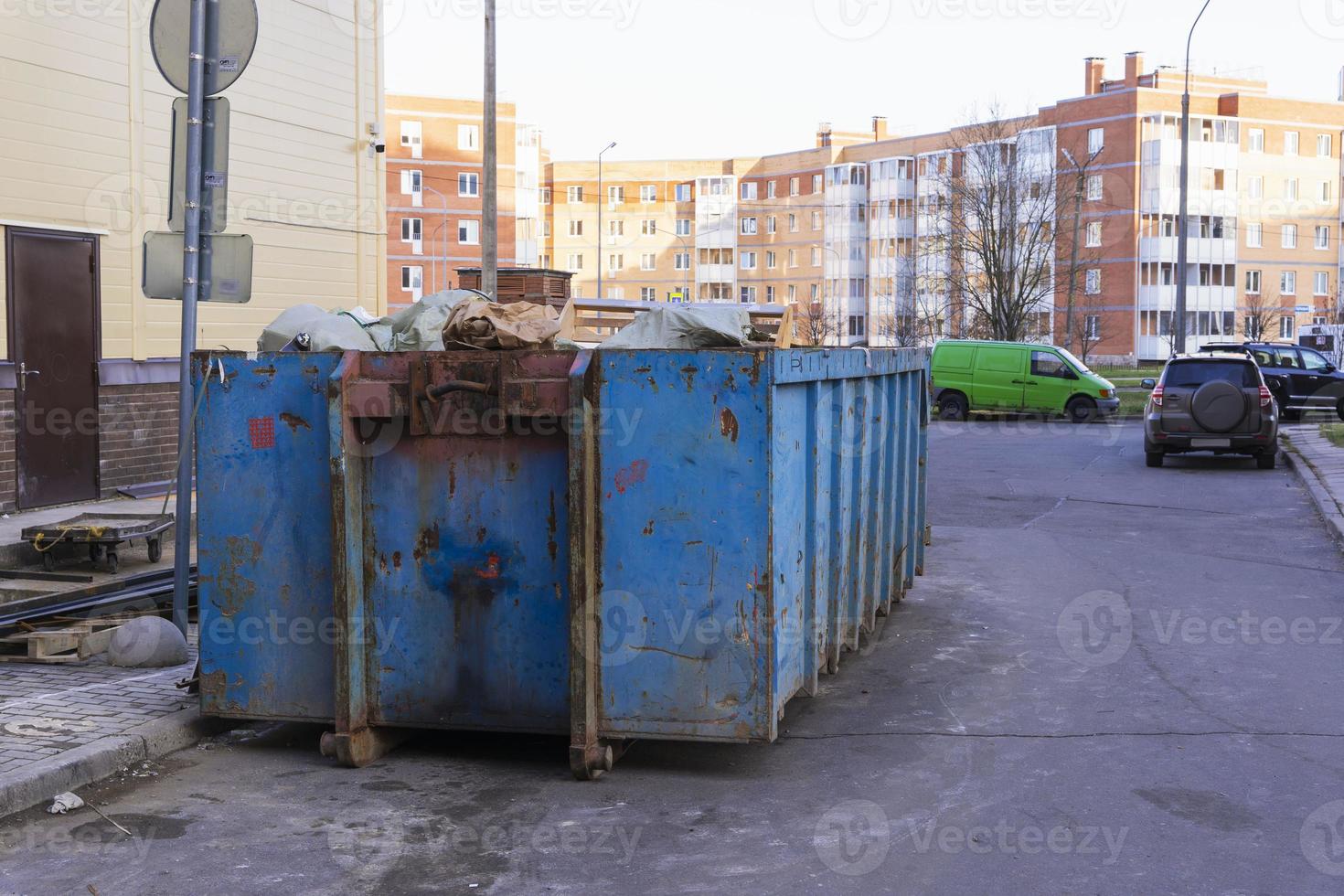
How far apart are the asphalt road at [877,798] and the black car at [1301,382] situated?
2515 cm

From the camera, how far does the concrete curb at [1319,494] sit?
525 inches

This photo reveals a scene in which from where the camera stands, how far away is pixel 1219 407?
68.0 ft

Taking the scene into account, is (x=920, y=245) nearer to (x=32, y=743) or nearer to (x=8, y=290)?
(x=8, y=290)

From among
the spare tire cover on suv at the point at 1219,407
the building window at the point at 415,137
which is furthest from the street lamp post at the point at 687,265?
the spare tire cover on suv at the point at 1219,407

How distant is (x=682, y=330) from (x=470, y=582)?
55.1 inches

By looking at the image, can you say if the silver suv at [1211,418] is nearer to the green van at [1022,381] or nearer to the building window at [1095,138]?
the green van at [1022,381]

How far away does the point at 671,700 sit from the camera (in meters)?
5.45

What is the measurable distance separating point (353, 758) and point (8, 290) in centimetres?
915

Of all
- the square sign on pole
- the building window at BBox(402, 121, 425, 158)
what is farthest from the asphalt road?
the building window at BBox(402, 121, 425, 158)

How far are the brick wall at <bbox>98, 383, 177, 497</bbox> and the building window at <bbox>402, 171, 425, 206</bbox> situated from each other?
234ft

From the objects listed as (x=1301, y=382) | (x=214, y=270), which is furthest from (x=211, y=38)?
(x=1301, y=382)

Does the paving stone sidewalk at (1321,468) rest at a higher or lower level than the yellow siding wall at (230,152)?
lower

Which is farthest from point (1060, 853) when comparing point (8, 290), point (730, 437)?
point (8, 290)

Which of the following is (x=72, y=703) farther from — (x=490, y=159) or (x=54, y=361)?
(x=490, y=159)
